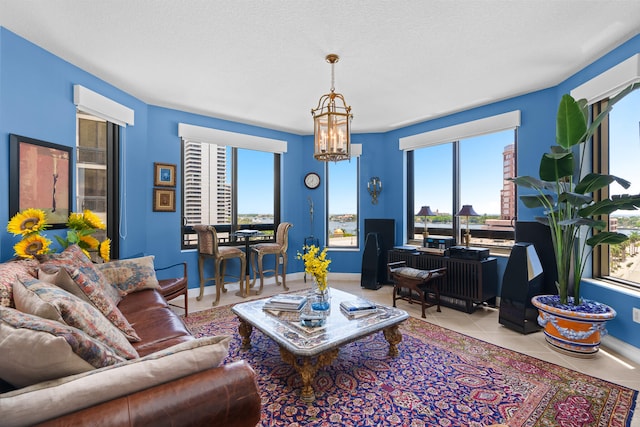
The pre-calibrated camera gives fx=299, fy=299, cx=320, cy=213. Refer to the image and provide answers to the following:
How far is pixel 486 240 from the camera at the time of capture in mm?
4133

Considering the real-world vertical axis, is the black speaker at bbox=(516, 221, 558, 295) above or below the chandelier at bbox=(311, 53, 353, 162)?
below

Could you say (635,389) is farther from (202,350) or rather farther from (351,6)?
(351,6)

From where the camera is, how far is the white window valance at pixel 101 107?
2.85 metres

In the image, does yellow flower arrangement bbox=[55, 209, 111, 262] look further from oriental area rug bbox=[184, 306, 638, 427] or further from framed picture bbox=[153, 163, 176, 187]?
oriental area rug bbox=[184, 306, 638, 427]

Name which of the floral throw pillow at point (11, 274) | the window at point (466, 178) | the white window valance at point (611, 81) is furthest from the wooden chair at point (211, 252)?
the white window valance at point (611, 81)

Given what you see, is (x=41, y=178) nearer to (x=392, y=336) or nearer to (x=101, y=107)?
(x=101, y=107)

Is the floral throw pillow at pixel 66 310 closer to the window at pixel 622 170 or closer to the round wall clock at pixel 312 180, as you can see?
the window at pixel 622 170

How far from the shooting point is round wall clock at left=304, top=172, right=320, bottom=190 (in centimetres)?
540

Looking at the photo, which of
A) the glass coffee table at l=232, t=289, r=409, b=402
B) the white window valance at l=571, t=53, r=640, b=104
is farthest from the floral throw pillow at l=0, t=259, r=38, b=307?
the white window valance at l=571, t=53, r=640, b=104

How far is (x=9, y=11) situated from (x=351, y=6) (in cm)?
238

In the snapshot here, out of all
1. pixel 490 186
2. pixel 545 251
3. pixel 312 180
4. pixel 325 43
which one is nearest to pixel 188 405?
pixel 325 43

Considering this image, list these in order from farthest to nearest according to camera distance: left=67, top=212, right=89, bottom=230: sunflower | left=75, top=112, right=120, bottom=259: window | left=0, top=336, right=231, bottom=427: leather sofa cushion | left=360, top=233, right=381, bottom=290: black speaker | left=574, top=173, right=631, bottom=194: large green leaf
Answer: left=360, top=233, right=381, bottom=290: black speaker < left=75, top=112, right=120, bottom=259: window < left=67, top=212, right=89, bottom=230: sunflower < left=574, top=173, right=631, bottom=194: large green leaf < left=0, top=336, right=231, bottom=427: leather sofa cushion

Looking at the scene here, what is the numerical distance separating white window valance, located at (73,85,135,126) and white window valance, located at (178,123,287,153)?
28.7 inches

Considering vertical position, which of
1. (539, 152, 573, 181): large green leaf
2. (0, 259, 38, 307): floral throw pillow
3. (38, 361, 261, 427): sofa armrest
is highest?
(539, 152, 573, 181): large green leaf
